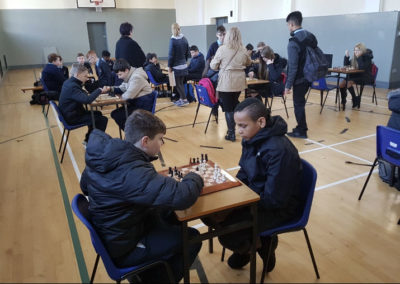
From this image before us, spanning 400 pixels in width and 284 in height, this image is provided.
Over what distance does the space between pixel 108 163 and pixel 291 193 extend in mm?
1047

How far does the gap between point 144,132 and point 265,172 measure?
0.75 meters

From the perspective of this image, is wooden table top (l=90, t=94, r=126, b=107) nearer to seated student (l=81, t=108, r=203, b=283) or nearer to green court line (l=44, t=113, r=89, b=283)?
green court line (l=44, t=113, r=89, b=283)

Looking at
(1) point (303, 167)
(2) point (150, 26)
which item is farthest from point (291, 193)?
(2) point (150, 26)

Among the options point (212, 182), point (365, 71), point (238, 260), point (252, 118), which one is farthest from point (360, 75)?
point (212, 182)

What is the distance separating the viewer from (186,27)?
658 inches

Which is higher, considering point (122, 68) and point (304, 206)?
point (122, 68)

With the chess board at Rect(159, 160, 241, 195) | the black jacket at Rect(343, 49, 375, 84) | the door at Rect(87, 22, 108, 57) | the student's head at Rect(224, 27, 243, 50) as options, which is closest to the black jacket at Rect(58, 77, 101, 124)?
the student's head at Rect(224, 27, 243, 50)

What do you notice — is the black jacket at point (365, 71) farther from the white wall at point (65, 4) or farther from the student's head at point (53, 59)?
the white wall at point (65, 4)

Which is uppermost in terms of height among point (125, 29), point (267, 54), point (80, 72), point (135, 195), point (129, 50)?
point (125, 29)

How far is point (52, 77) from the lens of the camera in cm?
611

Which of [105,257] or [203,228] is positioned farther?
[203,228]

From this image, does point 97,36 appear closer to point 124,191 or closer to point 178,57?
point 178,57

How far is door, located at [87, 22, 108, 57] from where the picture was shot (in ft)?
55.9

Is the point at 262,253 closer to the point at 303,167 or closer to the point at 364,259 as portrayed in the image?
the point at 303,167
